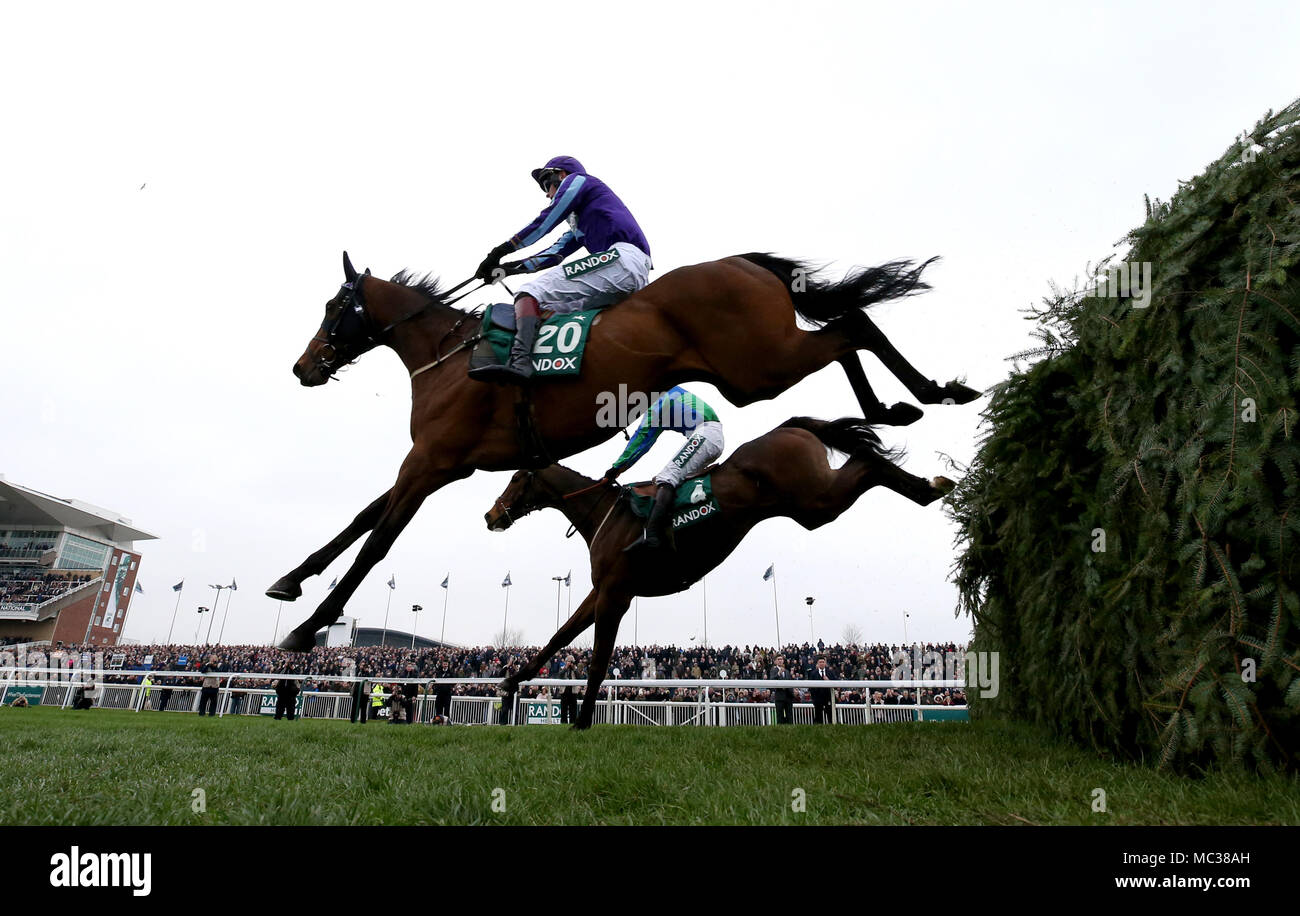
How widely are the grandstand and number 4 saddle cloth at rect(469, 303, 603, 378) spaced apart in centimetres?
5529

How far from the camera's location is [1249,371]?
3.57 m

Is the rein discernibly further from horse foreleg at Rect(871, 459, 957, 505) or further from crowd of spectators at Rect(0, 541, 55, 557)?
crowd of spectators at Rect(0, 541, 55, 557)

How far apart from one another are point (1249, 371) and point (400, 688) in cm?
1476

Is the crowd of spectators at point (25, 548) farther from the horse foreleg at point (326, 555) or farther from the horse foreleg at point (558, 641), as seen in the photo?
the horse foreleg at point (326, 555)

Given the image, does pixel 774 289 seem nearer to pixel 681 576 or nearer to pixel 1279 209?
pixel 1279 209

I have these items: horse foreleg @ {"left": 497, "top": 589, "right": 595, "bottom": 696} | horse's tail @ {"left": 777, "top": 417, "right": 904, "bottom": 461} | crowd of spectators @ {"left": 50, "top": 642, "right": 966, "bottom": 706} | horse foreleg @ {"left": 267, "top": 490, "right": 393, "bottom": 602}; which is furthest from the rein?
crowd of spectators @ {"left": 50, "top": 642, "right": 966, "bottom": 706}

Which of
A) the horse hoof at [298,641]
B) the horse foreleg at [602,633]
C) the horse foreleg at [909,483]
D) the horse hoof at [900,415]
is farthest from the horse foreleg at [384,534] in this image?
the horse foreleg at [909,483]

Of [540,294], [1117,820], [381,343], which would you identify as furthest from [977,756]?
[381,343]

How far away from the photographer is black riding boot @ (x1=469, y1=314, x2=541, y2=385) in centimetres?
404

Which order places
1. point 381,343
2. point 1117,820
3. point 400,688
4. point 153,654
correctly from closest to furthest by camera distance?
point 1117,820
point 381,343
point 400,688
point 153,654

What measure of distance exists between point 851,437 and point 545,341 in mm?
3427

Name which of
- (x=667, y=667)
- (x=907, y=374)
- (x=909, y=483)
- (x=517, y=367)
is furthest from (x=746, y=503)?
(x=667, y=667)

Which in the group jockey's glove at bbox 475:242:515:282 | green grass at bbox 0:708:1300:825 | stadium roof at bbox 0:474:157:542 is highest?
stadium roof at bbox 0:474:157:542

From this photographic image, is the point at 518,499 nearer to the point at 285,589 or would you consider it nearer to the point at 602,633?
the point at 602,633
